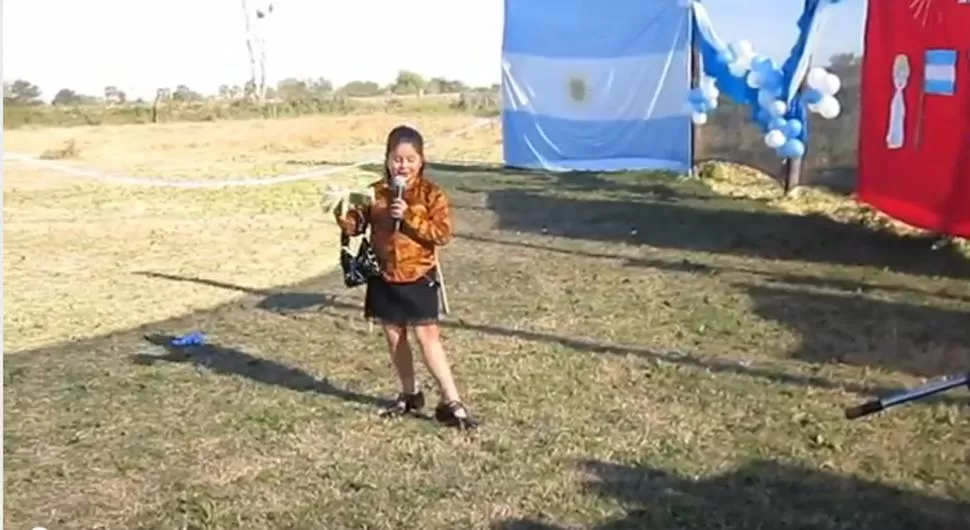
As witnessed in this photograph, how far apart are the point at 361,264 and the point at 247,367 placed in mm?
1419

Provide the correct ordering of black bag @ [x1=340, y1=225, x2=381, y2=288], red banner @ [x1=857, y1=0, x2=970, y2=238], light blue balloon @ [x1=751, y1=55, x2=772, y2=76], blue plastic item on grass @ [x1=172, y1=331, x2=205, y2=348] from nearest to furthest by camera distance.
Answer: black bag @ [x1=340, y1=225, x2=381, y2=288] → blue plastic item on grass @ [x1=172, y1=331, x2=205, y2=348] → red banner @ [x1=857, y1=0, x2=970, y2=238] → light blue balloon @ [x1=751, y1=55, x2=772, y2=76]

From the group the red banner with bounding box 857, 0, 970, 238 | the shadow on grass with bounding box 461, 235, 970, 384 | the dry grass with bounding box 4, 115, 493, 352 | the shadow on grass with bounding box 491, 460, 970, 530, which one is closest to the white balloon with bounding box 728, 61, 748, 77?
the red banner with bounding box 857, 0, 970, 238

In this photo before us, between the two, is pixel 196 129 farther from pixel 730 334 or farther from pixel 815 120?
pixel 730 334

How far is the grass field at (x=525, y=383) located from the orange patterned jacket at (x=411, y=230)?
0.65 meters

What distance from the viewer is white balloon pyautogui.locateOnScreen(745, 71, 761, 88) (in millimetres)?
12758

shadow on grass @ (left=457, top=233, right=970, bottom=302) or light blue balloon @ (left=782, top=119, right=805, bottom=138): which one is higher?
light blue balloon @ (left=782, top=119, right=805, bottom=138)

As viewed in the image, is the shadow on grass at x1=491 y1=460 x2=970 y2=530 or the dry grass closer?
the shadow on grass at x1=491 y1=460 x2=970 y2=530

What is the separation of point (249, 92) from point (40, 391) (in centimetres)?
4612

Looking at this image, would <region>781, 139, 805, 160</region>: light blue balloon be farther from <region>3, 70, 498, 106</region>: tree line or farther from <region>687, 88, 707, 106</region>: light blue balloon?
<region>3, 70, 498, 106</region>: tree line

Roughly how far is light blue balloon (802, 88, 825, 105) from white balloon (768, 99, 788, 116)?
0.29 metres

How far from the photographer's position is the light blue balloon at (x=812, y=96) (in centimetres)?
1146

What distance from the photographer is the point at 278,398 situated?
5.75 meters

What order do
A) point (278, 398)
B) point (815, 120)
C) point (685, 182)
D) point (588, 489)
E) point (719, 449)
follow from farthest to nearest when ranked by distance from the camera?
1. point (685, 182)
2. point (815, 120)
3. point (278, 398)
4. point (719, 449)
5. point (588, 489)

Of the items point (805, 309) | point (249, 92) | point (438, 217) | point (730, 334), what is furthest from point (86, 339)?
point (249, 92)
